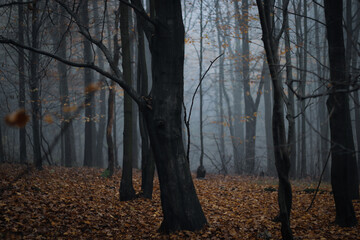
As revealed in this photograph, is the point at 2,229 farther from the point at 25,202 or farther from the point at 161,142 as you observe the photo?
the point at 161,142

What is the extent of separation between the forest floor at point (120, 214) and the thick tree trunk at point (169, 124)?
0.35 m

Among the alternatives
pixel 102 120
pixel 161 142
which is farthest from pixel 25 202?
pixel 102 120

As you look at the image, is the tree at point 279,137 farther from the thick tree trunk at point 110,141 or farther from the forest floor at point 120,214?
the thick tree trunk at point 110,141

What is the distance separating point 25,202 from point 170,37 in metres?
3.83

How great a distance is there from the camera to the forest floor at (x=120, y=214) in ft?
14.7

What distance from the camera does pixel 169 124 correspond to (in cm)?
452

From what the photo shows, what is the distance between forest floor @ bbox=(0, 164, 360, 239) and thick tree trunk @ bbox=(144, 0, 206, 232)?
0.35 m

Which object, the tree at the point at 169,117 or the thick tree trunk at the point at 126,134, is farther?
the thick tree trunk at the point at 126,134

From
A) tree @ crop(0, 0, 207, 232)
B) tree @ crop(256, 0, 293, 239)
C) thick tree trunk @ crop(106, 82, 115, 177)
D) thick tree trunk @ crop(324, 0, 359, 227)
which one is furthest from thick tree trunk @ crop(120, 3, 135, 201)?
thick tree trunk @ crop(324, 0, 359, 227)

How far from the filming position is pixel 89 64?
443 centimetres

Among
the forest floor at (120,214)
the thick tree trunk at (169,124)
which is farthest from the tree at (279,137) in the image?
the thick tree trunk at (169,124)

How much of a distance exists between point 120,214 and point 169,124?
233cm

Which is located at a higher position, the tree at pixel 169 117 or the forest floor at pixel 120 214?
the tree at pixel 169 117

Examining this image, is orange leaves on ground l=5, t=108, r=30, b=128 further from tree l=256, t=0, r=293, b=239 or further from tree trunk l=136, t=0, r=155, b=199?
tree trunk l=136, t=0, r=155, b=199
